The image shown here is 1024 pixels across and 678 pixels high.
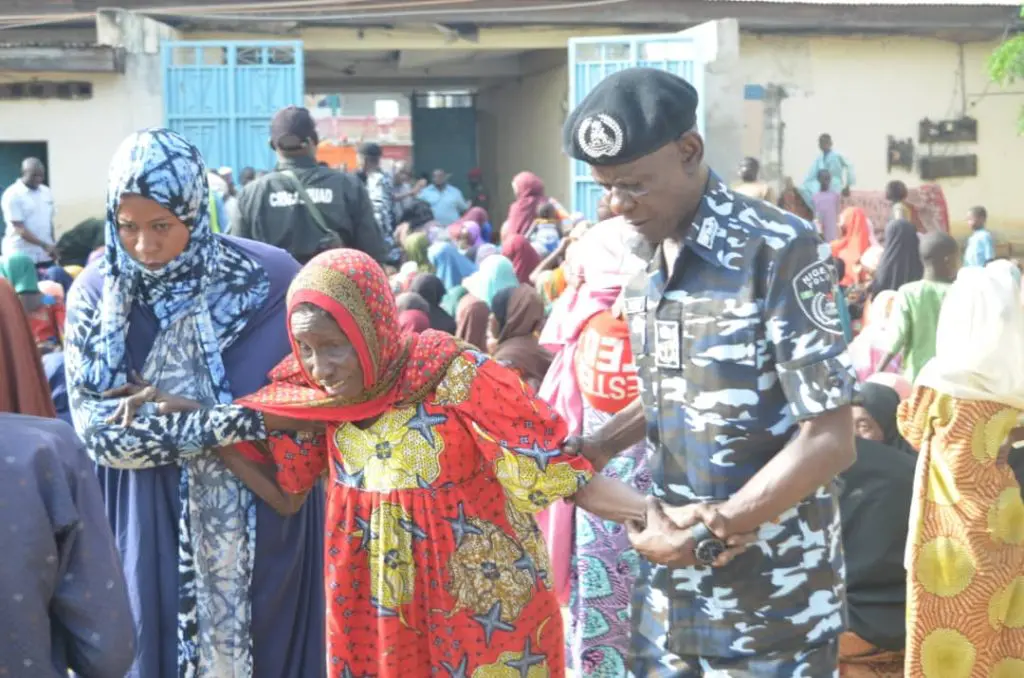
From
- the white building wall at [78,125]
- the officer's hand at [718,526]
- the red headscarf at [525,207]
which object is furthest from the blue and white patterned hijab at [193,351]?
the white building wall at [78,125]

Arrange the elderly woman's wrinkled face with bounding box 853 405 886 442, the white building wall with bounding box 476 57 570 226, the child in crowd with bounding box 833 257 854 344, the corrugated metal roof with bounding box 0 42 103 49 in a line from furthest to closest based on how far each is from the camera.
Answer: the white building wall with bounding box 476 57 570 226
the corrugated metal roof with bounding box 0 42 103 49
the elderly woman's wrinkled face with bounding box 853 405 886 442
the child in crowd with bounding box 833 257 854 344

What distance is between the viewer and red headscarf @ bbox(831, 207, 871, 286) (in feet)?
43.3

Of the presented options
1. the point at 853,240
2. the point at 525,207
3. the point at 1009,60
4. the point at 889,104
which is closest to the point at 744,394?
the point at 525,207

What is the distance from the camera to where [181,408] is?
343cm

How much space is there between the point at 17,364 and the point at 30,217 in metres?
10.3

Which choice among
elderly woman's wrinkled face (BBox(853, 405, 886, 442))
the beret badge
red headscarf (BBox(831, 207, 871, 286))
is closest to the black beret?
the beret badge

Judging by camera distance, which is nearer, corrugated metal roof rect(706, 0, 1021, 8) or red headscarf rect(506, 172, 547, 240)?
red headscarf rect(506, 172, 547, 240)

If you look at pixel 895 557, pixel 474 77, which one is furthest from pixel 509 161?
pixel 895 557

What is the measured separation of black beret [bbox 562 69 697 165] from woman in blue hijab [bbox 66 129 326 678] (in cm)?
120

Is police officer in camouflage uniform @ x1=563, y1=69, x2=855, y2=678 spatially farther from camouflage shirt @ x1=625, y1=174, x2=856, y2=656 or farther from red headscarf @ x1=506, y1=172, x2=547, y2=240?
red headscarf @ x1=506, y1=172, x2=547, y2=240

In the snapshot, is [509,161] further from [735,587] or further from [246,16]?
[735,587]

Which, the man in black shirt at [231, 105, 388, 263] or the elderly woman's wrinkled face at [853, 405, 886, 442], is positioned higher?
the man in black shirt at [231, 105, 388, 263]

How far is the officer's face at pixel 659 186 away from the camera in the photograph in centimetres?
270

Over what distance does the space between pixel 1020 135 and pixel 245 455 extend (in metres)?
Result: 14.8
